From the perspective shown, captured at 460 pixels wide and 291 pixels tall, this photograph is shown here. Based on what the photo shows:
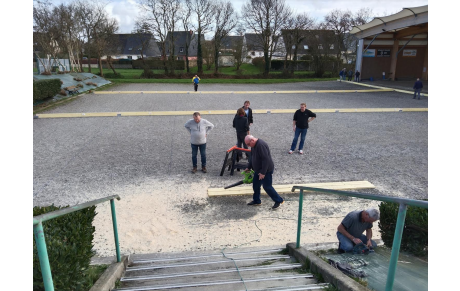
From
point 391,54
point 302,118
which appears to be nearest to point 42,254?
point 302,118

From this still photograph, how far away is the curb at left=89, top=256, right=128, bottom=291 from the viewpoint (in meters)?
3.12

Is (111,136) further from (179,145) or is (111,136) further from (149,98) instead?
(149,98)

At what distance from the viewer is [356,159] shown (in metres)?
9.21

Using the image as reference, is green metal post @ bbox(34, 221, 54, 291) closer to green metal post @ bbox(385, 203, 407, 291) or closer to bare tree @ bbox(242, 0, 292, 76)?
green metal post @ bbox(385, 203, 407, 291)

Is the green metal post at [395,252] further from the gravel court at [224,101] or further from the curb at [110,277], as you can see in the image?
the gravel court at [224,101]

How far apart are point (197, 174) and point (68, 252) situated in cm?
539

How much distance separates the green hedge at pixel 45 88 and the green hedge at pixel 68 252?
1770 centimetres

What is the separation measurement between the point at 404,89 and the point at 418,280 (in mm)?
27016

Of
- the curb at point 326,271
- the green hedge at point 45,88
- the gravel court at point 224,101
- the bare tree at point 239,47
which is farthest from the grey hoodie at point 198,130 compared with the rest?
the bare tree at point 239,47

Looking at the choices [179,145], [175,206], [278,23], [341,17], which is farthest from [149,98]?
[341,17]

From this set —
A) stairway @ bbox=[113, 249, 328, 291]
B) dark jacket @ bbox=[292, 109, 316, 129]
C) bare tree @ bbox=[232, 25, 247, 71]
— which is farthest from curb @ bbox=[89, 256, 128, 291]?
bare tree @ bbox=[232, 25, 247, 71]

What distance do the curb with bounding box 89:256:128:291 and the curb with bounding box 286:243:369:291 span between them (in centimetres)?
224

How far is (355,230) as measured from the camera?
430 centimetres

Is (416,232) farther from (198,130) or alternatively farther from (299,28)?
(299,28)
